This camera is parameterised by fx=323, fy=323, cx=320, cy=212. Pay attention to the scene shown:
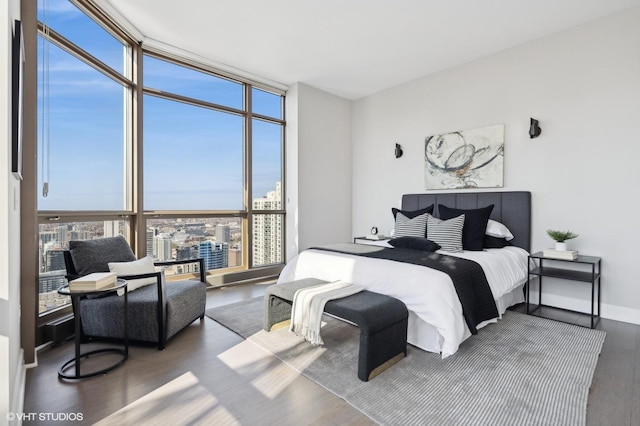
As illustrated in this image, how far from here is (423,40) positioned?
3.84 metres

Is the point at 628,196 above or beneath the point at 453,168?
beneath

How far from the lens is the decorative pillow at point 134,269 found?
272 centimetres

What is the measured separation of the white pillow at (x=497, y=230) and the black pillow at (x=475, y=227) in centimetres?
10

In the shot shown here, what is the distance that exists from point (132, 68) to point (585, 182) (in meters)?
5.31

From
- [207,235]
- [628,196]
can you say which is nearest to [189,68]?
[207,235]

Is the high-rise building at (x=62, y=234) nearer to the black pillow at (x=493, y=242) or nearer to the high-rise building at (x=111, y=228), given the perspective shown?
the high-rise building at (x=111, y=228)

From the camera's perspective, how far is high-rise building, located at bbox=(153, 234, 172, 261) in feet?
13.4

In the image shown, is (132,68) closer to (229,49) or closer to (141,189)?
(229,49)

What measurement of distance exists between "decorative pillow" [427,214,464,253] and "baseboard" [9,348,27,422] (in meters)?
3.62

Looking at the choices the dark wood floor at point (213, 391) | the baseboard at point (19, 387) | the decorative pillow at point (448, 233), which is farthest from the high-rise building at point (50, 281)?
the decorative pillow at point (448, 233)

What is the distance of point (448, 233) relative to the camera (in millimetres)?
3688

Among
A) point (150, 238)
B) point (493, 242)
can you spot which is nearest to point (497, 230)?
point (493, 242)

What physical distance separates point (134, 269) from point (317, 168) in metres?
3.33

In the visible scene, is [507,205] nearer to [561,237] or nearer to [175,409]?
[561,237]
